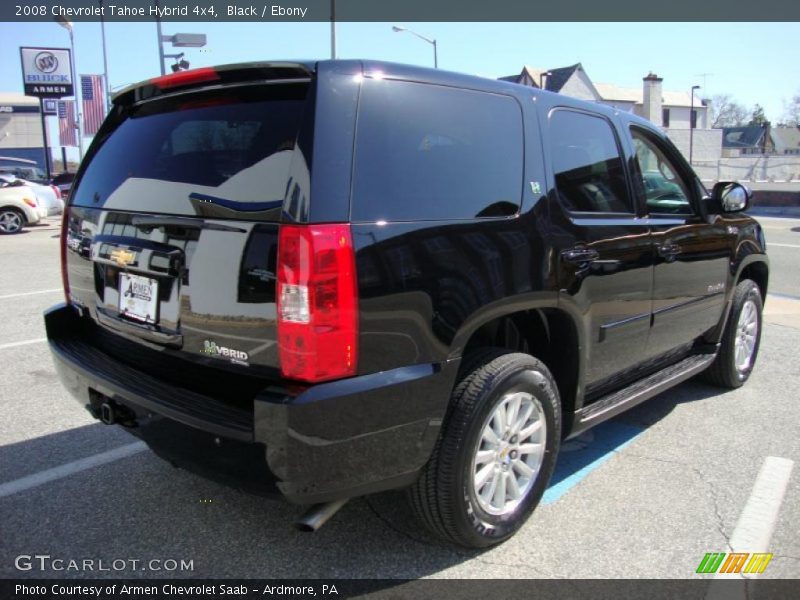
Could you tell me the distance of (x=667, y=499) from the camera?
10.8ft

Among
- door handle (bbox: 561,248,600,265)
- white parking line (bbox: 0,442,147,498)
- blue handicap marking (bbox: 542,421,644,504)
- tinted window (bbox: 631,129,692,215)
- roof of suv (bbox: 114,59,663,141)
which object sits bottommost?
blue handicap marking (bbox: 542,421,644,504)

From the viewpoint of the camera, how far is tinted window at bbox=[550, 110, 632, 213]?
3156 mm

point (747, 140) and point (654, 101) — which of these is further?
point (747, 140)

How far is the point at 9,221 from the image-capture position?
1622 cm

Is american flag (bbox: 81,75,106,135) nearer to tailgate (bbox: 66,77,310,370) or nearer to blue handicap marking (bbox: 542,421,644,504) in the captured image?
tailgate (bbox: 66,77,310,370)

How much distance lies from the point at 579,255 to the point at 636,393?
1048 millimetres

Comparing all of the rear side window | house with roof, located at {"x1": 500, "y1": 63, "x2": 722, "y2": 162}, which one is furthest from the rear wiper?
house with roof, located at {"x1": 500, "y1": 63, "x2": 722, "y2": 162}

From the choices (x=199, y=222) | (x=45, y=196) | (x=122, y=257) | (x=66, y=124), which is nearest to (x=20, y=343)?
(x=122, y=257)

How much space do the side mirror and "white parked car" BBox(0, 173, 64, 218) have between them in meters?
16.5

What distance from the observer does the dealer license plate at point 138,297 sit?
2.59 metres

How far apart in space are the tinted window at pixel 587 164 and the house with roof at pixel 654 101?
53133 mm

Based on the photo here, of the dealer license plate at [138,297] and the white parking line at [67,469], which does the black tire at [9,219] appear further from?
the dealer license plate at [138,297]

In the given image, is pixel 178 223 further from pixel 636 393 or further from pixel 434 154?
pixel 636 393

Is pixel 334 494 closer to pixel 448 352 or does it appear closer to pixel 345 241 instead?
pixel 448 352
